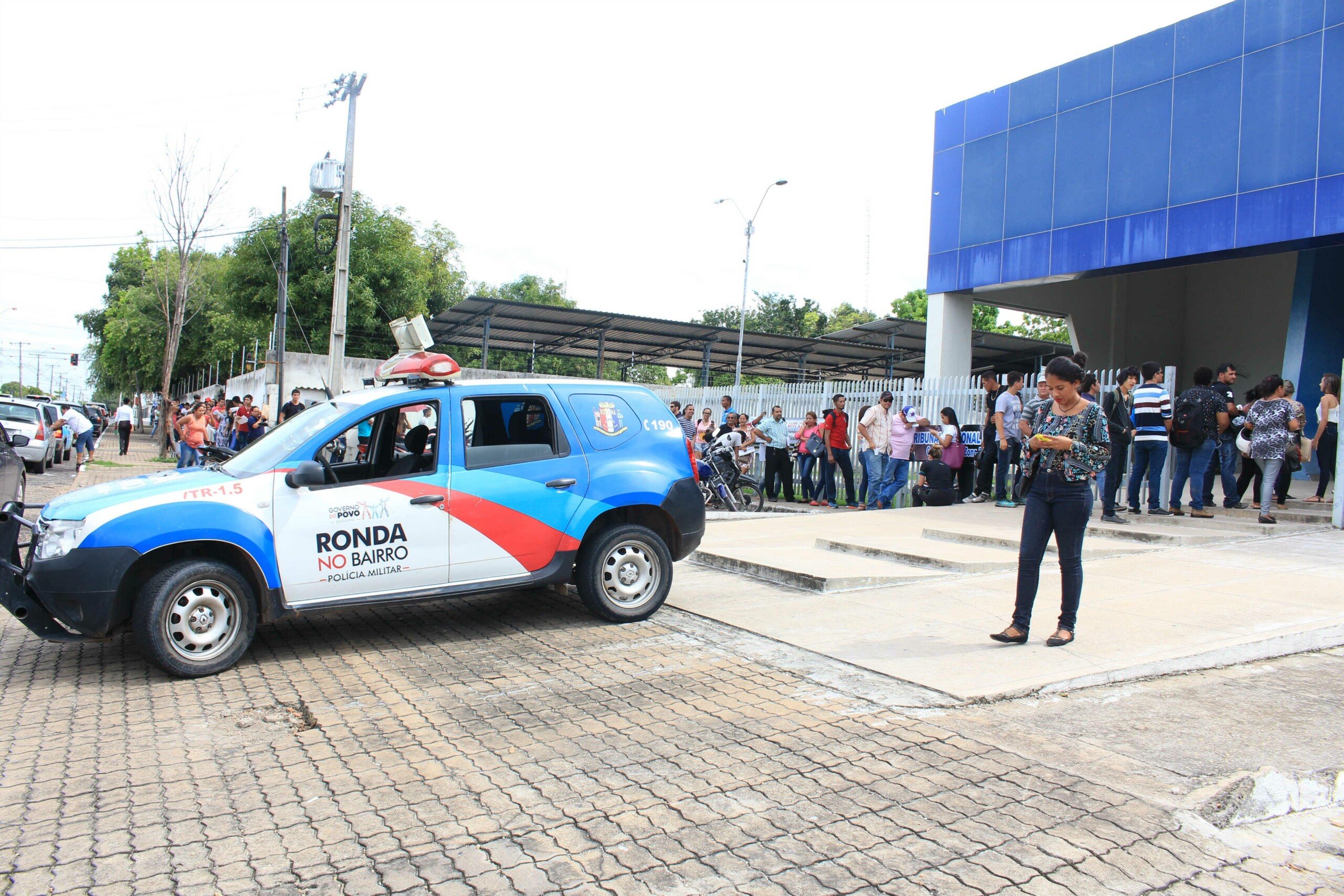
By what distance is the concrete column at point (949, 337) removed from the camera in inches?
833

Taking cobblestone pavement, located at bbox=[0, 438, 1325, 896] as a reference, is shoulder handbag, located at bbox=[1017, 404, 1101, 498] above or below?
above

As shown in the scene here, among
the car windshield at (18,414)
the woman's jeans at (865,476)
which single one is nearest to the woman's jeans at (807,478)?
the woman's jeans at (865,476)

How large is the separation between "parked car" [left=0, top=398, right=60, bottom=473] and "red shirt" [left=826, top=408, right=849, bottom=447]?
16.4 metres

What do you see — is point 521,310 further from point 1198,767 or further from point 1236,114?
point 1198,767

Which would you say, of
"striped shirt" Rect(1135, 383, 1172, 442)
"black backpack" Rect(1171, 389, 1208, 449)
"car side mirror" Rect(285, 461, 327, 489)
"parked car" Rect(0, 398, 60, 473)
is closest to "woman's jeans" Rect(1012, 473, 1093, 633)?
"car side mirror" Rect(285, 461, 327, 489)

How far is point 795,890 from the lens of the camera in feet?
9.77

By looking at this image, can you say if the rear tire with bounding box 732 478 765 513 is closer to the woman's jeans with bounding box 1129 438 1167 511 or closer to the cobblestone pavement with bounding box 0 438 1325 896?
the woman's jeans with bounding box 1129 438 1167 511

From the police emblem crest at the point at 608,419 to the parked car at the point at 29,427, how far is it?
17520mm

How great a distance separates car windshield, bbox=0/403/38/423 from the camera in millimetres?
19453

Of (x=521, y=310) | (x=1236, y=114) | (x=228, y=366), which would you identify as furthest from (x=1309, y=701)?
(x=228, y=366)

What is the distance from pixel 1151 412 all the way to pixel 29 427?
69.9ft

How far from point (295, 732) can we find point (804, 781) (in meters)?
2.54

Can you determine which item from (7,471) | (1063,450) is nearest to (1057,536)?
(1063,450)

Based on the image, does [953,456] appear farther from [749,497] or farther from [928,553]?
[928,553]
